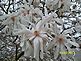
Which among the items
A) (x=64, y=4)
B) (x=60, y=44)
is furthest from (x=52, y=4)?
(x=60, y=44)

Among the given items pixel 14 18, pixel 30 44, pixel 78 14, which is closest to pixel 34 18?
pixel 14 18

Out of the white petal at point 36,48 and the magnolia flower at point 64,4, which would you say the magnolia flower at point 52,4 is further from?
the white petal at point 36,48

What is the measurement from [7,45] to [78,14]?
61cm

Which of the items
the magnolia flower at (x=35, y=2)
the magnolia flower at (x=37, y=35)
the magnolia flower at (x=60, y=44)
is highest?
the magnolia flower at (x=35, y=2)

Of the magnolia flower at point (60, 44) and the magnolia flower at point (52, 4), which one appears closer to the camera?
the magnolia flower at point (60, 44)

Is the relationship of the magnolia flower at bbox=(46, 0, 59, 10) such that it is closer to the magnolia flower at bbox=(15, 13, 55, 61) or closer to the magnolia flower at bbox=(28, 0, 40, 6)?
the magnolia flower at bbox=(28, 0, 40, 6)

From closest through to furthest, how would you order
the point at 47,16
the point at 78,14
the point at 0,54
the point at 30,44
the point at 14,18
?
the point at 30,44, the point at 47,16, the point at 14,18, the point at 0,54, the point at 78,14

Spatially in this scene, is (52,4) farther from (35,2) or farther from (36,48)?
(36,48)

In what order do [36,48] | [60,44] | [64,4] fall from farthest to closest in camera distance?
[64,4] < [60,44] < [36,48]

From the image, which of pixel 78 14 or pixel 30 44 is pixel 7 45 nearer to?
pixel 78 14

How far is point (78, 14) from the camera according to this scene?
6.02ft

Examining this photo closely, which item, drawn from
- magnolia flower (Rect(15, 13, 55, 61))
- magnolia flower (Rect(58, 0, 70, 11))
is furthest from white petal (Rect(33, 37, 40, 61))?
magnolia flower (Rect(58, 0, 70, 11))

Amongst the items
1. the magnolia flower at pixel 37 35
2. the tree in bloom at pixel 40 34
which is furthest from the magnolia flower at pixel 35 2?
the magnolia flower at pixel 37 35

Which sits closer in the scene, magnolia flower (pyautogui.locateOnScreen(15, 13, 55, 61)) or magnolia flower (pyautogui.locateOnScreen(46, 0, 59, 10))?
magnolia flower (pyautogui.locateOnScreen(15, 13, 55, 61))
